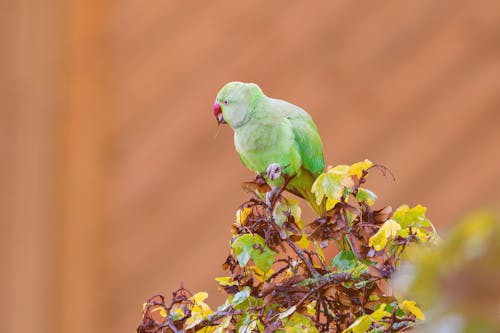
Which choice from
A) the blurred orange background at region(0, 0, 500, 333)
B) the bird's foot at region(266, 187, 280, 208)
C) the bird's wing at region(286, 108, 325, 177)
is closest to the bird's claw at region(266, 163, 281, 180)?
the bird's foot at region(266, 187, 280, 208)

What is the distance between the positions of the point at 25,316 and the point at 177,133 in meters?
0.57

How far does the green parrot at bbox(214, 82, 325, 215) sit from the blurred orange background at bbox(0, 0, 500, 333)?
125cm

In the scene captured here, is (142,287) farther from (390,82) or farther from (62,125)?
(390,82)

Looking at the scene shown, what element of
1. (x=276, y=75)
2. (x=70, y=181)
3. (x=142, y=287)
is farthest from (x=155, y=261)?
(x=276, y=75)

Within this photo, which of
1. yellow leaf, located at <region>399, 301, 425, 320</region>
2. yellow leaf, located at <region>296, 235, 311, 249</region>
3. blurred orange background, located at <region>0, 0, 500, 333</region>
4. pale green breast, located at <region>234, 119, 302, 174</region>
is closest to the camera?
yellow leaf, located at <region>399, 301, 425, 320</region>

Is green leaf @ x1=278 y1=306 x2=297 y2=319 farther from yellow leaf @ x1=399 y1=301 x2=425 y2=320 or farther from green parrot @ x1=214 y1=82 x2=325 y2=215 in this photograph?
green parrot @ x1=214 y1=82 x2=325 y2=215

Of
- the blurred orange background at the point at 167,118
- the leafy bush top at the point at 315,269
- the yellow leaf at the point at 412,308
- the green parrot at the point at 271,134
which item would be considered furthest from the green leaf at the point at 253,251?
the blurred orange background at the point at 167,118

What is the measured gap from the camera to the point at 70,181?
2.21m

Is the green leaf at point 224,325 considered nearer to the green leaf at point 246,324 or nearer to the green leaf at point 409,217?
the green leaf at point 246,324

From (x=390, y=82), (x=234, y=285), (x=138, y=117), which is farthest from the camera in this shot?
(x=138, y=117)

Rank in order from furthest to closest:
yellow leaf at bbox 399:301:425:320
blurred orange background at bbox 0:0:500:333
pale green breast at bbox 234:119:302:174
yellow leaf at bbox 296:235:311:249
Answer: blurred orange background at bbox 0:0:500:333, pale green breast at bbox 234:119:302:174, yellow leaf at bbox 296:235:311:249, yellow leaf at bbox 399:301:425:320

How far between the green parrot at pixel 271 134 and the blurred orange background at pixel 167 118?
125 centimetres

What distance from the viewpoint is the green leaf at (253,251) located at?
0.59m

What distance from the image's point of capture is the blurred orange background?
208cm
